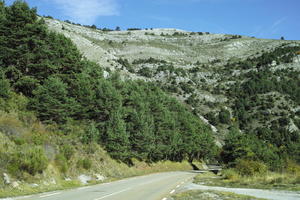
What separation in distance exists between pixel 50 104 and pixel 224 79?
124m

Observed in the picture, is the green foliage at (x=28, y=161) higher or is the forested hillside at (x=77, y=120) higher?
the forested hillside at (x=77, y=120)

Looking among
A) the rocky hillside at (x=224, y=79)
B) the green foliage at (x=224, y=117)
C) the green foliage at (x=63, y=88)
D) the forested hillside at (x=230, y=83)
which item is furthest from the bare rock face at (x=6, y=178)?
the green foliage at (x=224, y=117)

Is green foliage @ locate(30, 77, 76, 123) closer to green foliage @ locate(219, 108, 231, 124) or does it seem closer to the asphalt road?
the asphalt road

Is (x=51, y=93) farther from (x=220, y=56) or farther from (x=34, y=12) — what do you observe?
(x=220, y=56)

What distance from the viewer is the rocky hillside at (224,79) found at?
102m

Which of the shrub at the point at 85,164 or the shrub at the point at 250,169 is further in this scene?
the shrub at the point at 250,169

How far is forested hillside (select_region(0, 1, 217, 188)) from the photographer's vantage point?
20.1 metres

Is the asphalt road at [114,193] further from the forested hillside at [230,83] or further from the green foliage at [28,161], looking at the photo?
the forested hillside at [230,83]

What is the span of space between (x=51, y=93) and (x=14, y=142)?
7.23m

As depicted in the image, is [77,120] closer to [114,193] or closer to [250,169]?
[114,193]

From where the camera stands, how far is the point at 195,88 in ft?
419

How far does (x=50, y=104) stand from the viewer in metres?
25.0

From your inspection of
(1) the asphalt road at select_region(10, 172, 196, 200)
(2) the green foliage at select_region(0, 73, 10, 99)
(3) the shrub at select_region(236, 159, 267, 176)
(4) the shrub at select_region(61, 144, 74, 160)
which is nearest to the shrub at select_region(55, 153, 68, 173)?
(4) the shrub at select_region(61, 144, 74, 160)

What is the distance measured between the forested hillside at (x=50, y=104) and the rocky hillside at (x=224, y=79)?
138 ft
